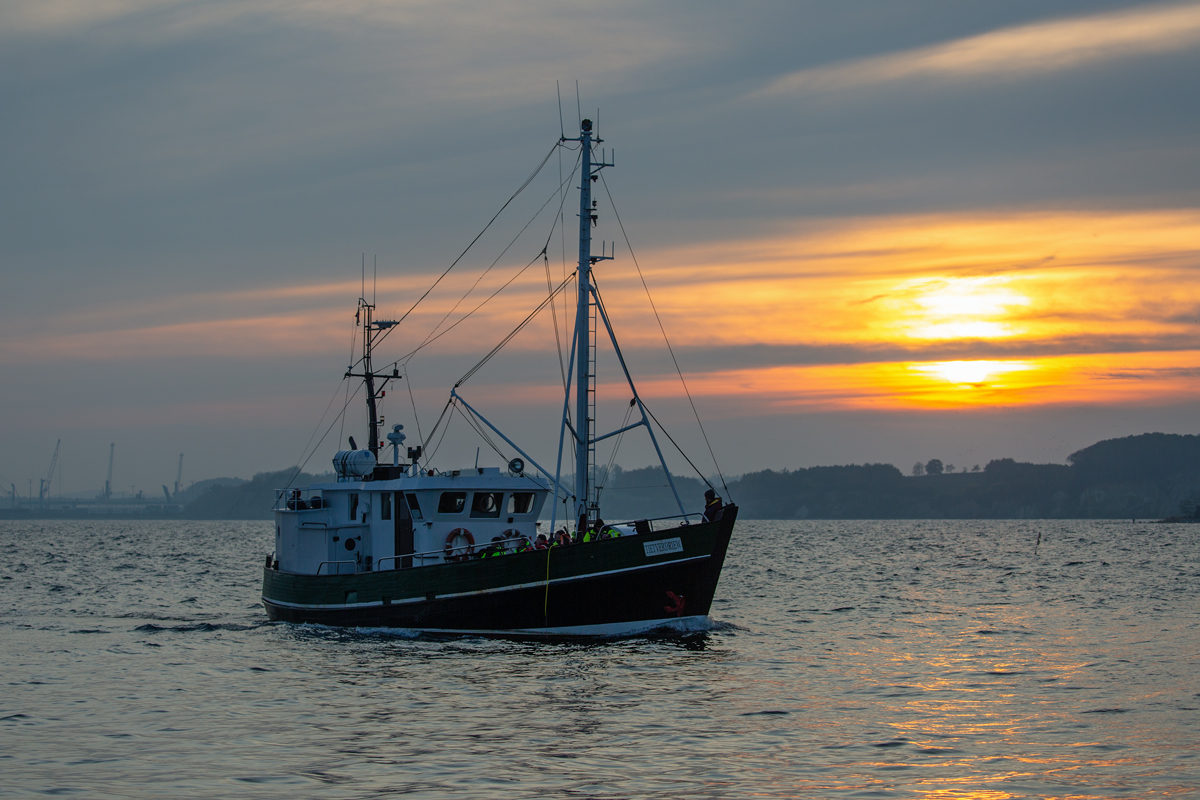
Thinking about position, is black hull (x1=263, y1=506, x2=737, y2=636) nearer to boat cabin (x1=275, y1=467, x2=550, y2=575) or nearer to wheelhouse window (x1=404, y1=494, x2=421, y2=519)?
boat cabin (x1=275, y1=467, x2=550, y2=575)

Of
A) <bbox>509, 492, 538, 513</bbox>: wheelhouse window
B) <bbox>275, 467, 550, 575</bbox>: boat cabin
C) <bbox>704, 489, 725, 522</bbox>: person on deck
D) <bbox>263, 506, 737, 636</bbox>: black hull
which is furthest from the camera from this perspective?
<bbox>509, 492, 538, 513</bbox>: wheelhouse window

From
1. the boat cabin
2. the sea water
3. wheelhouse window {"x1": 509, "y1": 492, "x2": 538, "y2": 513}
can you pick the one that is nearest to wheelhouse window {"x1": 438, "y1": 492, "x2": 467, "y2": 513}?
the boat cabin

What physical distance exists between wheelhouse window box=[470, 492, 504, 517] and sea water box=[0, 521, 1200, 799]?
4.09 m

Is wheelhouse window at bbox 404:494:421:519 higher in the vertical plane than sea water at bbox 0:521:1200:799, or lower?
higher

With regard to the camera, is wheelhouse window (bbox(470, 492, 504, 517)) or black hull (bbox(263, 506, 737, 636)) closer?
black hull (bbox(263, 506, 737, 636))

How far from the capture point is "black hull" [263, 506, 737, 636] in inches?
1091

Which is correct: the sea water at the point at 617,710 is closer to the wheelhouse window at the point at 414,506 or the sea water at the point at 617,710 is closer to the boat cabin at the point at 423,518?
the boat cabin at the point at 423,518

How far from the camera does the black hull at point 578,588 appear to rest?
90.9 feet

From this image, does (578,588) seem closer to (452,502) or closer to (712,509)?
(712,509)

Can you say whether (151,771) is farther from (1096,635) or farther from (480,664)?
(1096,635)

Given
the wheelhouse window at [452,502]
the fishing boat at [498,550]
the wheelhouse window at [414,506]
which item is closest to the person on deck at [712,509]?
the fishing boat at [498,550]

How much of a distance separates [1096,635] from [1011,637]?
270cm

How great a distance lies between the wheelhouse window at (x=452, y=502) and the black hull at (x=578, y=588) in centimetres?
238

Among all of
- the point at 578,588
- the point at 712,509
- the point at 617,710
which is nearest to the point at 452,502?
the point at 578,588
